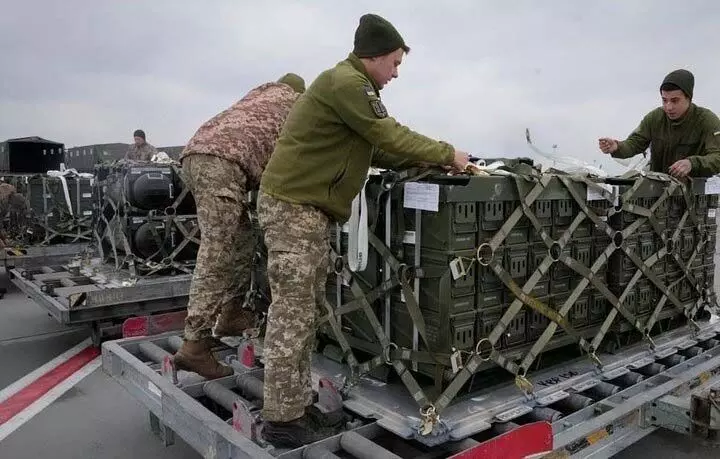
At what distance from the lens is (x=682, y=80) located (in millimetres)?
4617

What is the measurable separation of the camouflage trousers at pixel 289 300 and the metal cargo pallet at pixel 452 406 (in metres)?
0.17

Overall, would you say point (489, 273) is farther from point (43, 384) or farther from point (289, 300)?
point (43, 384)

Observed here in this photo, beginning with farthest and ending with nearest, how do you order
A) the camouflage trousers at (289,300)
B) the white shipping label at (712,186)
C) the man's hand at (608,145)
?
the man's hand at (608,145) → the white shipping label at (712,186) → the camouflage trousers at (289,300)

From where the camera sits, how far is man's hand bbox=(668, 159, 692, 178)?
165 inches

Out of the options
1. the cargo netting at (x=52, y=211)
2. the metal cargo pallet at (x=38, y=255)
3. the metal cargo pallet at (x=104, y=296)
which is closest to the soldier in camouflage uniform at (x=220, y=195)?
the metal cargo pallet at (x=104, y=296)

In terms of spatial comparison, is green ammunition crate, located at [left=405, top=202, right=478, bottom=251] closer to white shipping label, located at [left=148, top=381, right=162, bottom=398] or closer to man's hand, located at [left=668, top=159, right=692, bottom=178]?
white shipping label, located at [left=148, top=381, right=162, bottom=398]

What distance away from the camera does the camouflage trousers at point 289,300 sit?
2.84 meters

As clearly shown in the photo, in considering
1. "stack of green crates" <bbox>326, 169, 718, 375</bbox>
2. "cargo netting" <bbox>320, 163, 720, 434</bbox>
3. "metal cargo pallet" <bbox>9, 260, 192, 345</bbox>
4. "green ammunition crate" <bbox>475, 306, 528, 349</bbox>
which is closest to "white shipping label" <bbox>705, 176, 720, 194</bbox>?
"cargo netting" <bbox>320, 163, 720, 434</bbox>

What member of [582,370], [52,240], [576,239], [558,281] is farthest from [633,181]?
[52,240]

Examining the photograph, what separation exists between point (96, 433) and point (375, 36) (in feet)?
10.6

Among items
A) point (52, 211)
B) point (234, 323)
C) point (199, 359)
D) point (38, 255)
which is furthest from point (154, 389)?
point (52, 211)

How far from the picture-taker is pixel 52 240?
948cm

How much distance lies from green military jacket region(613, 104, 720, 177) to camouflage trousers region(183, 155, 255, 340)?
303 cm

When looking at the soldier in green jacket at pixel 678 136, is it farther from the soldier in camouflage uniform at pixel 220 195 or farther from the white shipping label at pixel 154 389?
the white shipping label at pixel 154 389
